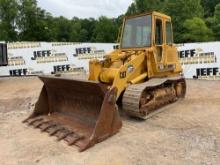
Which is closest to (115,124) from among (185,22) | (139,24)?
(139,24)

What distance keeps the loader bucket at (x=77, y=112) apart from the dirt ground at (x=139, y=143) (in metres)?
0.19

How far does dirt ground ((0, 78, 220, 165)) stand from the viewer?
15.8 feet

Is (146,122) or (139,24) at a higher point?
(139,24)

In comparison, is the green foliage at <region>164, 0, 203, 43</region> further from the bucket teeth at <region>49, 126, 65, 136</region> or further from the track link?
the bucket teeth at <region>49, 126, 65, 136</region>

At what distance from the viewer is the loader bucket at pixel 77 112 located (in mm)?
5531

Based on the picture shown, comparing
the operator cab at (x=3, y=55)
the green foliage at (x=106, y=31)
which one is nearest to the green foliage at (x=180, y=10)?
the green foliage at (x=106, y=31)

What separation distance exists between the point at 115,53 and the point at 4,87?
707 centimetres

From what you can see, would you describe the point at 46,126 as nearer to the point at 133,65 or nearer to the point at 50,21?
the point at 133,65

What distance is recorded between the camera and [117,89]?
21.6ft

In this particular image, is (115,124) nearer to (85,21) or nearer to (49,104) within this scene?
(49,104)

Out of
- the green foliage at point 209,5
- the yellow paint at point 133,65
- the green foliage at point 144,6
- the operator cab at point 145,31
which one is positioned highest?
the green foliage at point 209,5

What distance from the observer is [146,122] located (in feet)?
22.2

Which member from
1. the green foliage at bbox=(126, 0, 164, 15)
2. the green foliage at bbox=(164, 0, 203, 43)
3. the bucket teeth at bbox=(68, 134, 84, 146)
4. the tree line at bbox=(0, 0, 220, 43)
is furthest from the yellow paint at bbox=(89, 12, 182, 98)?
the green foliage at bbox=(126, 0, 164, 15)

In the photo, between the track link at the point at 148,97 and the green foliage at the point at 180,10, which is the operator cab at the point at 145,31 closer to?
the track link at the point at 148,97
